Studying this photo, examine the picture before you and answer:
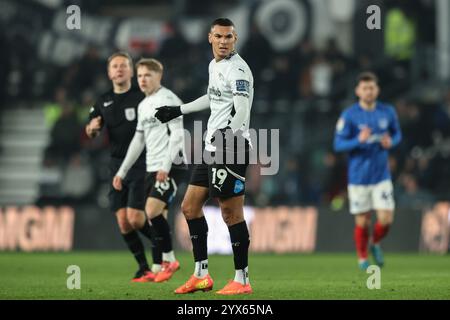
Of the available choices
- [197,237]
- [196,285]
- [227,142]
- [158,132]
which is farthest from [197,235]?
[158,132]

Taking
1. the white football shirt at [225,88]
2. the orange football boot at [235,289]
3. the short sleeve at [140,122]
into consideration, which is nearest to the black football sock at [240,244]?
the orange football boot at [235,289]

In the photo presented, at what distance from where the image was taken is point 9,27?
77.7ft

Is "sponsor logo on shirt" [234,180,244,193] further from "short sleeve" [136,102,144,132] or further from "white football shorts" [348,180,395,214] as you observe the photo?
"white football shorts" [348,180,395,214]

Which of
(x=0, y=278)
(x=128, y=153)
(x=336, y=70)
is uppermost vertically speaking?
(x=336, y=70)

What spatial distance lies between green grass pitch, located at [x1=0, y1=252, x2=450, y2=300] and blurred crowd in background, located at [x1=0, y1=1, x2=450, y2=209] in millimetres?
2470

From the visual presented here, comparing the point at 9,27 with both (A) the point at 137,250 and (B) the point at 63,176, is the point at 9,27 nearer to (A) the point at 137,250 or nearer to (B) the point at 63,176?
(B) the point at 63,176

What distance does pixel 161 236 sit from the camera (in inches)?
458

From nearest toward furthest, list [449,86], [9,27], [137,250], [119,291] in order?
[119,291] → [137,250] → [449,86] → [9,27]

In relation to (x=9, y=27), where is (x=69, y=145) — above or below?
below

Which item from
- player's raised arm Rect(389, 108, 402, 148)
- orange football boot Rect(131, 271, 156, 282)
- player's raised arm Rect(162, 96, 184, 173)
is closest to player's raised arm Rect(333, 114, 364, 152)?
player's raised arm Rect(389, 108, 402, 148)

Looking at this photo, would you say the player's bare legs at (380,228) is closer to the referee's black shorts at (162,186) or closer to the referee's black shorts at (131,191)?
the referee's black shorts at (162,186)

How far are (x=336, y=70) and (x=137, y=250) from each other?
34.4 feet

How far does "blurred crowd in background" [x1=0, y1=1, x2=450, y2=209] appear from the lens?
1964 cm
